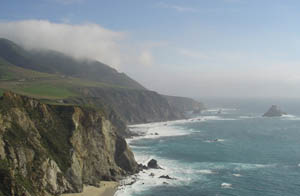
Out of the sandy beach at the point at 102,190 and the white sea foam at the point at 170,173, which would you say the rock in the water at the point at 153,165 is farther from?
the sandy beach at the point at 102,190

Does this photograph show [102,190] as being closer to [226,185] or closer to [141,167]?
[141,167]

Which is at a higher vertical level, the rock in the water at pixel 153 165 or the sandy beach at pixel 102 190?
the rock in the water at pixel 153 165

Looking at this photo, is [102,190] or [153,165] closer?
[102,190]

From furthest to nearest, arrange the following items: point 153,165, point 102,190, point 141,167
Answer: point 153,165, point 141,167, point 102,190

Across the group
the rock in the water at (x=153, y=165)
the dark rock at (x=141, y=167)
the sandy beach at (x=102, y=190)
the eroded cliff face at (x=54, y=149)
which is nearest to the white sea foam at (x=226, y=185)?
the rock in the water at (x=153, y=165)

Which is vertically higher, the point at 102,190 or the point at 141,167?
the point at 141,167

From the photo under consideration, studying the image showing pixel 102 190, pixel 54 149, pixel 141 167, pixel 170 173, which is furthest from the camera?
pixel 141 167

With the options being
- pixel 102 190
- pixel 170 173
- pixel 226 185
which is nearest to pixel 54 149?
pixel 102 190

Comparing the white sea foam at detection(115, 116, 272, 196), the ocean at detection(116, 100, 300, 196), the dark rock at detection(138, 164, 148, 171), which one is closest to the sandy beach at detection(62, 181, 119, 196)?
the white sea foam at detection(115, 116, 272, 196)
